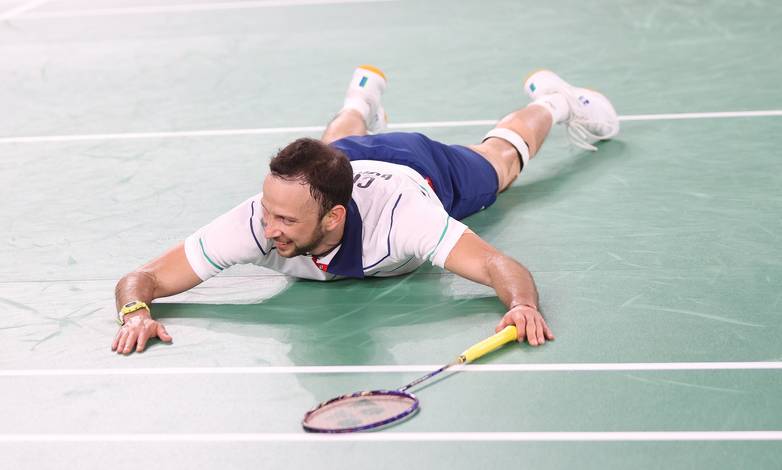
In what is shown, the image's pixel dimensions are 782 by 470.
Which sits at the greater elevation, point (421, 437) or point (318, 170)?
point (318, 170)

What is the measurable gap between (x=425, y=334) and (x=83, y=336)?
1481 millimetres

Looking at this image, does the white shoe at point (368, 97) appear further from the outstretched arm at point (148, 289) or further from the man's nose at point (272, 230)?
the man's nose at point (272, 230)

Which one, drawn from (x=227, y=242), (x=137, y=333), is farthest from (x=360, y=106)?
(x=137, y=333)

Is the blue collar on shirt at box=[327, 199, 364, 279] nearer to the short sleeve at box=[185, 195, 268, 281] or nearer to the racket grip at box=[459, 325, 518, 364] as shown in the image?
the short sleeve at box=[185, 195, 268, 281]

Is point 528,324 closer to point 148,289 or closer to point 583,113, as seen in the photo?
point 148,289

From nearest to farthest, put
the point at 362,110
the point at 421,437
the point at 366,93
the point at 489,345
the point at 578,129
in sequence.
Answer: the point at 421,437 → the point at 489,345 → the point at 362,110 → the point at 366,93 → the point at 578,129

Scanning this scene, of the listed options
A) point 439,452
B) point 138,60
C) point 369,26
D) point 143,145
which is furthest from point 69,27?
point 439,452

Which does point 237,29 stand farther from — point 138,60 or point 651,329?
point 651,329

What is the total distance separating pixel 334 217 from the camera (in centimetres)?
464

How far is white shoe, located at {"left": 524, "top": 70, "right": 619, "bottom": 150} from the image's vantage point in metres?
6.83

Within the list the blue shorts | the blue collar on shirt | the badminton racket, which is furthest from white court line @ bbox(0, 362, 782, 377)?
the blue shorts

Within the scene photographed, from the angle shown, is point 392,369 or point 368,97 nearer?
point 392,369

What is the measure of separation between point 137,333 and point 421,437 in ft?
4.66

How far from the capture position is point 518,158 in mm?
6309
